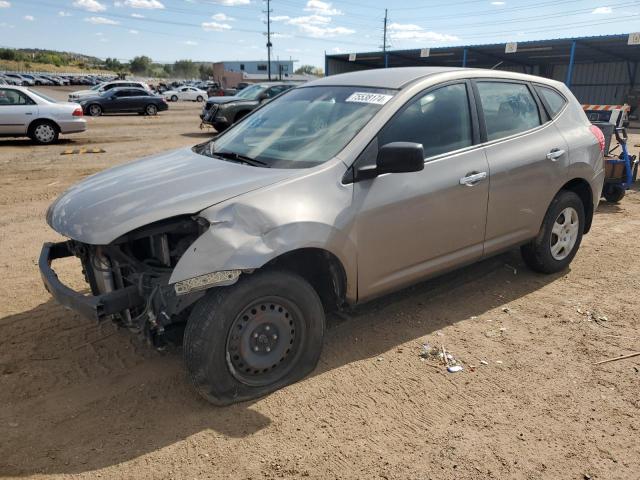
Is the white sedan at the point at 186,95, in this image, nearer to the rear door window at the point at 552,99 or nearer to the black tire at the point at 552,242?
the rear door window at the point at 552,99

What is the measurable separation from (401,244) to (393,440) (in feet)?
4.25

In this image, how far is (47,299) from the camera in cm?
444

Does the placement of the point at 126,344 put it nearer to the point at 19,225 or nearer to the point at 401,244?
the point at 401,244

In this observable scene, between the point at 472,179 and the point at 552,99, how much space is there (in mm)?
1613

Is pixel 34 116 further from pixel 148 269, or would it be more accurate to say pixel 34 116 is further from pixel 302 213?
pixel 302 213

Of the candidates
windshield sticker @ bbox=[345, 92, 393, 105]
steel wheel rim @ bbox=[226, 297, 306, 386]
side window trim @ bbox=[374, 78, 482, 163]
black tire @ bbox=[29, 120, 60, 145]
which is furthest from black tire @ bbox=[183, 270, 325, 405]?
black tire @ bbox=[29, 120, 60, 145]

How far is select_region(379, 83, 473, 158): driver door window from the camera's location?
3.54 meters

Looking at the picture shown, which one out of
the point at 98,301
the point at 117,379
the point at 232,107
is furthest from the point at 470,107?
the point at 232,107

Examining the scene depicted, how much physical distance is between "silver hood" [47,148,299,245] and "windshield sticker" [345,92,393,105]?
0.85m

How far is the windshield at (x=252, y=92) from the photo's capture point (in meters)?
17.5

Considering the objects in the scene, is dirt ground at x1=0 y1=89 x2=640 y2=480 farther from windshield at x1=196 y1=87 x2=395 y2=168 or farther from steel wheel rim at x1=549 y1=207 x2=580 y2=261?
windshield at x1=196 y1=87 x2=395 y2=168

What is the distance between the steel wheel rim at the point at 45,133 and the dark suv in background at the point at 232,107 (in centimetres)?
451

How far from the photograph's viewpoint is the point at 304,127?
12.2ft

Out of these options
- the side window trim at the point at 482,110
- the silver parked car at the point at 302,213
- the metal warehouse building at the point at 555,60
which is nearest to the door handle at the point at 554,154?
the silver parked car at the point at 302,213
